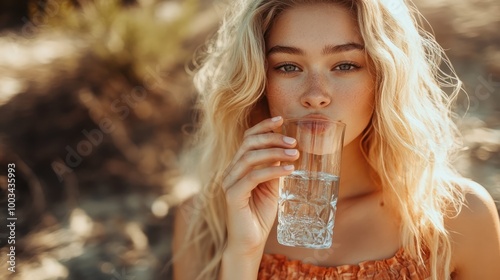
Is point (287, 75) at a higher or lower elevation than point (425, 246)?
higher

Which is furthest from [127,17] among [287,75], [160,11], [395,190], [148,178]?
[395,190]

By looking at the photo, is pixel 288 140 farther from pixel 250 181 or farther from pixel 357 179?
pixel 357 179

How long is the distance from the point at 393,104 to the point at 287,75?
404 mm

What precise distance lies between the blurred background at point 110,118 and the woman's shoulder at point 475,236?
975 mm

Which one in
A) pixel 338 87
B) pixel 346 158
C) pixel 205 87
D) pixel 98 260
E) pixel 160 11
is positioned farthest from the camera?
pixel 160 11

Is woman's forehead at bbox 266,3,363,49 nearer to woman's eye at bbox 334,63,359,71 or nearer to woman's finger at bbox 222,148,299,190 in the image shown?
woman's eye at bbox 334,63,359,71

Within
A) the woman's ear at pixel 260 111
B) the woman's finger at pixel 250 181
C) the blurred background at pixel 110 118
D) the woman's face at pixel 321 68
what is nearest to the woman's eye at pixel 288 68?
the woman's face at pixel 321 68

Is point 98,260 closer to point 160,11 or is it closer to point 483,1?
point 160,11

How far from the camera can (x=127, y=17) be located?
3.81 meters

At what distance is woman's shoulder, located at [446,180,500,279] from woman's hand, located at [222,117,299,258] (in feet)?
2.26

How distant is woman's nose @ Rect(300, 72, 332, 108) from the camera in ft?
7.40

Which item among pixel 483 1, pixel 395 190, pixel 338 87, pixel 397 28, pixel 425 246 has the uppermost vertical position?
pixel 483 1

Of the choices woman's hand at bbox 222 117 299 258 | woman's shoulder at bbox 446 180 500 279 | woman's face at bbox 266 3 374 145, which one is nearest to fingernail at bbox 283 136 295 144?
woman's hand at bbox 222 117 299 258

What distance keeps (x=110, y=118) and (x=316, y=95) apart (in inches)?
72.0
